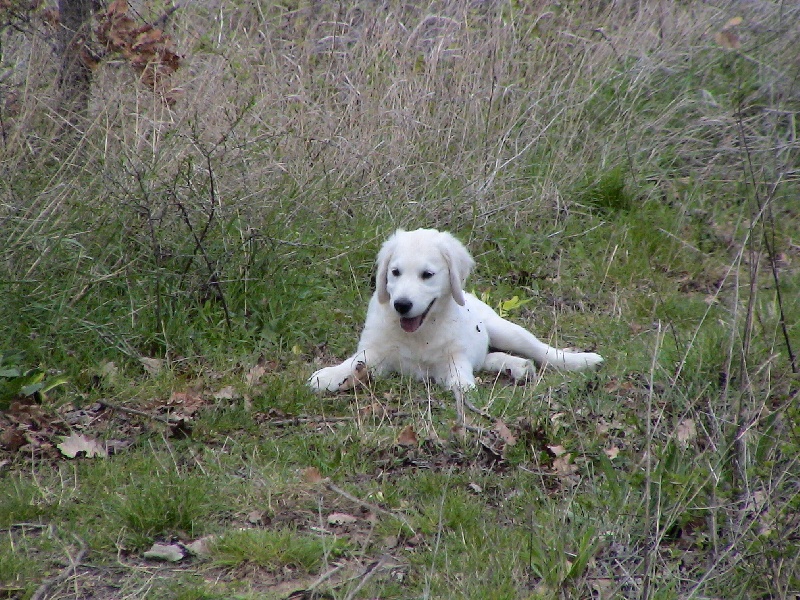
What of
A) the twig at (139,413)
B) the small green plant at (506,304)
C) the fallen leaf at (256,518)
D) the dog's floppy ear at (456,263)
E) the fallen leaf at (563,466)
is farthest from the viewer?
the small green plant at (506,304)

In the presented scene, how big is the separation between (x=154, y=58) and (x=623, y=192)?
3.34 meters

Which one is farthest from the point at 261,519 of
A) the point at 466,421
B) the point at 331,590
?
the point at 466,421

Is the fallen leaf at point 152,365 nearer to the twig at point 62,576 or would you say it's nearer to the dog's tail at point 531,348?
the twig at point 62,576

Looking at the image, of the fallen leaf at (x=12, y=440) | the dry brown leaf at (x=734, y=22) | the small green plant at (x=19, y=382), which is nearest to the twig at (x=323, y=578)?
the fallen leaf at (x=12, y=440)

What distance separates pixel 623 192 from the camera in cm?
653

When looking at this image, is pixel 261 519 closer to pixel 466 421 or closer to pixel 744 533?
pixel 466 421

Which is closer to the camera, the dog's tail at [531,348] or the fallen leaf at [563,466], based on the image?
the fallen leaf at [563,466]

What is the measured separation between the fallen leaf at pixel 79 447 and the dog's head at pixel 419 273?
150cm

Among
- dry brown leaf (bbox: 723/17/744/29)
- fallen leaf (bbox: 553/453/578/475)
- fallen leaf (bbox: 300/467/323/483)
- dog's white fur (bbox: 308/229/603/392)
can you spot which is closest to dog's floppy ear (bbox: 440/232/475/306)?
dog's white fur (bbox: 308/229/603/392)

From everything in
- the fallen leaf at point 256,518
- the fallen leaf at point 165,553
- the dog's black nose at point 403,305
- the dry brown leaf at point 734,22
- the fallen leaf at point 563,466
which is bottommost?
the fallen leaf at point 165,553

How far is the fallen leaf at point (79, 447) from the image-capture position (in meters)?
3.46

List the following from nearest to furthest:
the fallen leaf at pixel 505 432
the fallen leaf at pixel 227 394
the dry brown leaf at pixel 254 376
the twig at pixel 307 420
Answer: the fallen leaf at pixel 505 432, the twig at pixel 307 420, the fallen leaf at pixel 227 394, the dry brown leaf at pixel 254 376

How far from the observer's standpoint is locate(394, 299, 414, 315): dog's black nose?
429 centimetres

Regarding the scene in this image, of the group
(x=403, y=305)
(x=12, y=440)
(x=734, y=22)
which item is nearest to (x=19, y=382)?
(x=12, y=440)
